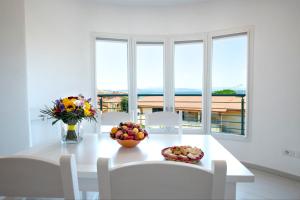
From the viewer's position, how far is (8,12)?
2.07 metres

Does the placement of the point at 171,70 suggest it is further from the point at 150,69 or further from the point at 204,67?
the point at 204,67

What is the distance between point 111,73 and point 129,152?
2.37 meters

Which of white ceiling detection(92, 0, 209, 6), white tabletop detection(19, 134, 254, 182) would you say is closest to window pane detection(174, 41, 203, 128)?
white ceiling detection(92, 0, 209, 6)

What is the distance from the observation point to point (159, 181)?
666mm

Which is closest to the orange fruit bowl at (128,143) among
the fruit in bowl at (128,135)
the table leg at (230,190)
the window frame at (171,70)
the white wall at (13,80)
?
the fruit in bowl at (128,135)

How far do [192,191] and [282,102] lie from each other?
264 centimetres

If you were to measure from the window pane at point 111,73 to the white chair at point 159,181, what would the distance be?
2.99 m

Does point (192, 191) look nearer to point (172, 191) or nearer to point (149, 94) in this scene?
point (172, 191)

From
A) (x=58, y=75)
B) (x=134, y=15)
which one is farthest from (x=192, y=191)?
(x=134, y=15)

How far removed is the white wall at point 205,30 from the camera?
2670 mm

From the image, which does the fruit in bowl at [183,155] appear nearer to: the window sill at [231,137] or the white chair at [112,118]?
the white chair at [112,118]

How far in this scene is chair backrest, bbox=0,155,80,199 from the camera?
71 cm

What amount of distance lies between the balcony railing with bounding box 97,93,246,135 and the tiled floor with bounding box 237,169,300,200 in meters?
0.79

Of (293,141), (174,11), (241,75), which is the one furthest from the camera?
(174,11)
